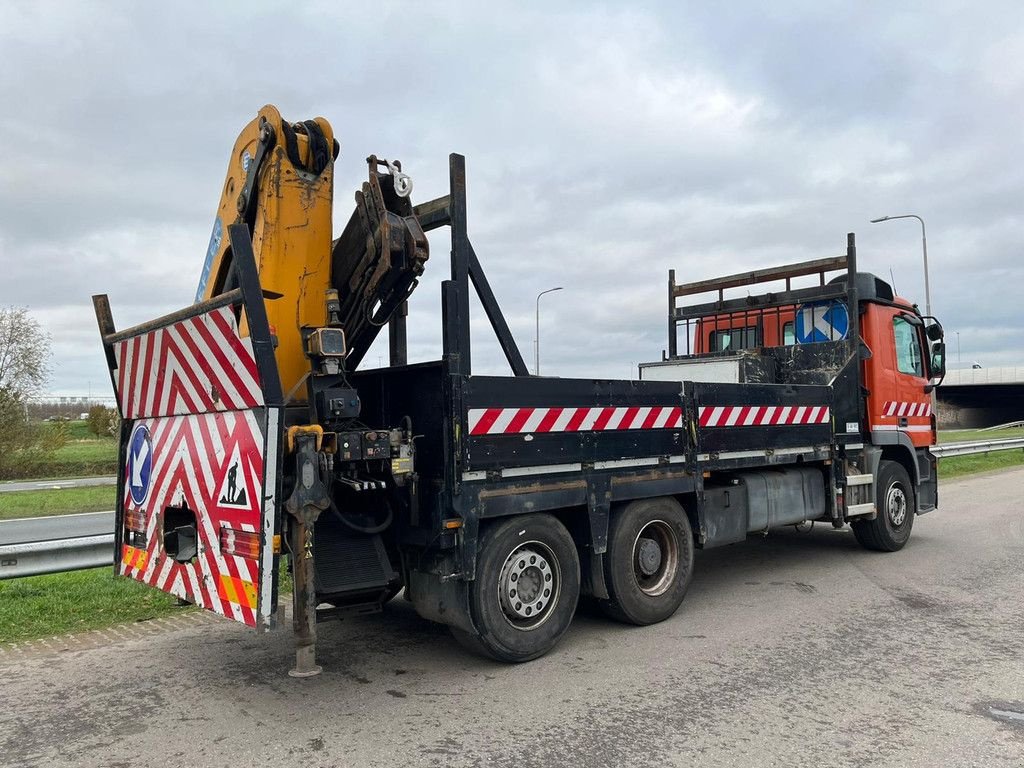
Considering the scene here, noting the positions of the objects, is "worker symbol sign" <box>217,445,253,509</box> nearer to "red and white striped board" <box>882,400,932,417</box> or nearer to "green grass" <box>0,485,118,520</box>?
"red and white striped board" <box>882,400,932,417</box>

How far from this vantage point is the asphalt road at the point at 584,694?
152 inches

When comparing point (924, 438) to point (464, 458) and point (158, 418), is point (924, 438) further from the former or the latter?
point (158, 418)

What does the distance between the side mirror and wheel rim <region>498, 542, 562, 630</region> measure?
637 centimetres

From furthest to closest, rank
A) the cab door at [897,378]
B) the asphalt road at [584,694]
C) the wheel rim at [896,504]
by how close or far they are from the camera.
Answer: the wheel rim at [896,504], the cab door at [897,378], the asphalt road at [584,694]

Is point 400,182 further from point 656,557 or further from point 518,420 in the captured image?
point 656,557

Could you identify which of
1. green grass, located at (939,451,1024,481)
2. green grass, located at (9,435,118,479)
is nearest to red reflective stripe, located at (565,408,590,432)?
green grass, located at (939,451,1024,481)

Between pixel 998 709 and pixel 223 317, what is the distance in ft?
15.6

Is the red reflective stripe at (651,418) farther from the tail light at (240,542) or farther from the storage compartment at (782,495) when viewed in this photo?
the tail light at (240,542)

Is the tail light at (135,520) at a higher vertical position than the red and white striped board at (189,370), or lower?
lower

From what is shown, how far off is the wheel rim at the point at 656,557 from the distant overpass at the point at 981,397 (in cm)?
5772

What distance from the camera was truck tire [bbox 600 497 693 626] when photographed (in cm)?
591

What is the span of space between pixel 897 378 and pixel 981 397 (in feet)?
207

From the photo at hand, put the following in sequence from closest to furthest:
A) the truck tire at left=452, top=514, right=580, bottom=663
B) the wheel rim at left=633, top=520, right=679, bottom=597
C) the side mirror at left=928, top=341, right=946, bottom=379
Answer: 1. the truck tire at left=452, top=514, right=580, bottom=663
2. the wheel rim at left=633, top=520, right=679, bottom=597
3. the side mirror at left=928, top=341, right=946, bottom=379

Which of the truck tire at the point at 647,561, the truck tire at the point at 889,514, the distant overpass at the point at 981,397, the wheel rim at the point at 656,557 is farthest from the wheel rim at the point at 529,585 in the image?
the distant overpass at the point at 981,397
